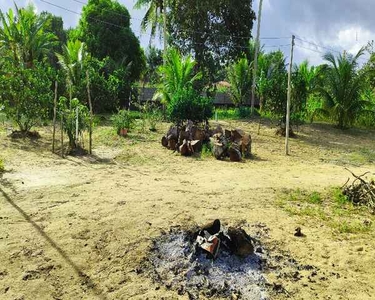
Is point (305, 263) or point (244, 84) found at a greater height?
point (244, 84)

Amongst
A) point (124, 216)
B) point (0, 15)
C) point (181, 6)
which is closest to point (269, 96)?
point (181, 6)

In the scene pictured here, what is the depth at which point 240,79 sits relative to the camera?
1936cm

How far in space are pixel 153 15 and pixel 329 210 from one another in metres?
15.4

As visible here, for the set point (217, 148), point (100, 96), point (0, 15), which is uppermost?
point (0, 15)

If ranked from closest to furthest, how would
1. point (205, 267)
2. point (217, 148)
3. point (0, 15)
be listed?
point (205, 267) → point (217, 148) → point (0, 15)

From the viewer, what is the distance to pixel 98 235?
466 centimetres

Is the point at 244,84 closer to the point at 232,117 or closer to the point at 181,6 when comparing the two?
the point at 232,117

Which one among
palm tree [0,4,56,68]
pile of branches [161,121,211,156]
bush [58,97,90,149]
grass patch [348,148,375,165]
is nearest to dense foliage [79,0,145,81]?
palm tree [0,4,56,68]

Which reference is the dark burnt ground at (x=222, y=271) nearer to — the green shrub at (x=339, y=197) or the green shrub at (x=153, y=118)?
the green shrub at (x=339, y=197)

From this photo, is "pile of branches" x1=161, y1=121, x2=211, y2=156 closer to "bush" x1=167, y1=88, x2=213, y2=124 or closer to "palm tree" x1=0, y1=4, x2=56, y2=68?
"bush" x1=167, y1=88, x2=213, y2=124

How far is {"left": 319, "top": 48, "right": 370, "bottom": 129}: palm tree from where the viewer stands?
15078 mm

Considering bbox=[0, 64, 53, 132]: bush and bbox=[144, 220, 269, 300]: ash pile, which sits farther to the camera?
bbox=[0, 64, 53, 132]: bush

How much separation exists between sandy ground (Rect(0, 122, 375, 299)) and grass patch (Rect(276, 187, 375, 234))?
149mm

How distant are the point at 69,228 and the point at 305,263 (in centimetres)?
286
